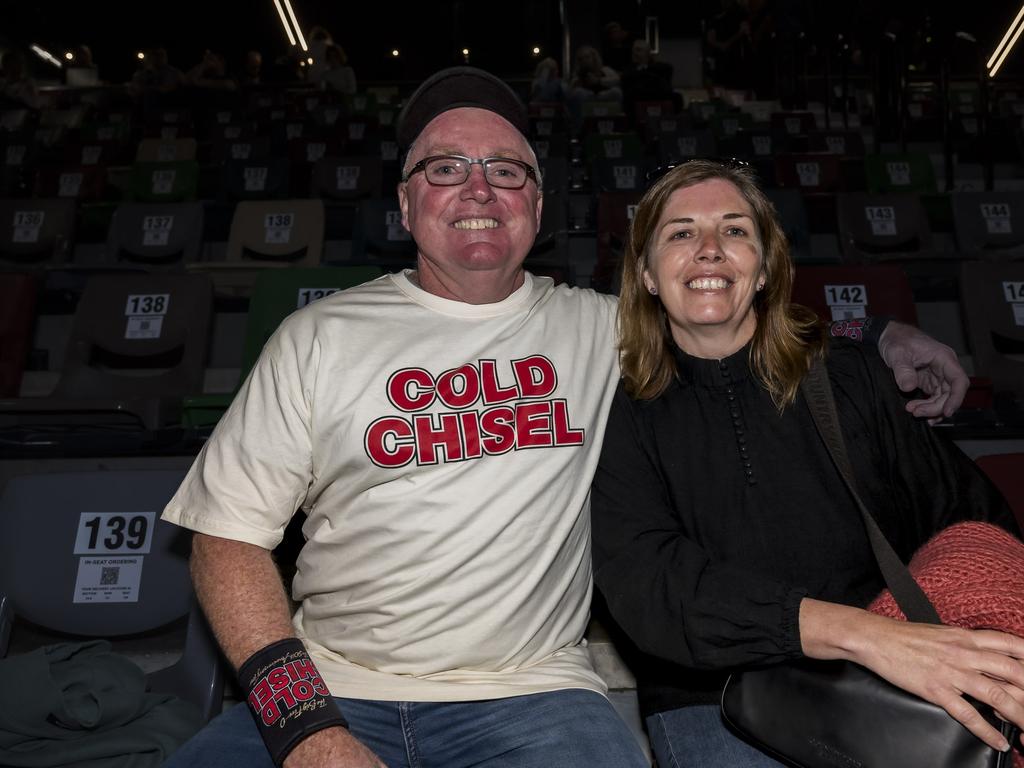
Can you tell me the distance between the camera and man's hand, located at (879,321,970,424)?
4.22 feet

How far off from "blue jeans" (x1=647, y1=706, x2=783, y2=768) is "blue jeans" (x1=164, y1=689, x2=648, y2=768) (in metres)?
0.08

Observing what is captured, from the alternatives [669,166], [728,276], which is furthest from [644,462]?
[669,166]

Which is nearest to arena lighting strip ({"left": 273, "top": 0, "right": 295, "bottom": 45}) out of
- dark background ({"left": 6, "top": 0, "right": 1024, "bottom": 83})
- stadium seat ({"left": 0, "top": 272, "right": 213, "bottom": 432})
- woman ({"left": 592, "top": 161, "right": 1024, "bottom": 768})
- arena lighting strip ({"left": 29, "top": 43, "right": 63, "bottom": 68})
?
dark background ({"left": 6, "top": 0, "right": 1024, "bottom": 83})

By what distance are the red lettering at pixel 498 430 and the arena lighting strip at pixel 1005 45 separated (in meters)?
13.4

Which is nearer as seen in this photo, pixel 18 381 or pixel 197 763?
pixel 197 763

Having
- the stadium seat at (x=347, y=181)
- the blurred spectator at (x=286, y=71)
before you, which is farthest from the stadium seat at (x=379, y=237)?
the blurred spectator at (x=286, y=71)

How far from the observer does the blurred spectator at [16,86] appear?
9.38 metres

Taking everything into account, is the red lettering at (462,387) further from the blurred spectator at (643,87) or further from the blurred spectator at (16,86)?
the blurred spectator at (16,86)

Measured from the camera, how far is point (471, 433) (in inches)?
53.1

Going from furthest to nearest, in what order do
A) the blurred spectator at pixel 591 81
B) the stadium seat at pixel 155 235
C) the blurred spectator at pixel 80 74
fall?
the blurred spectator at pixel 80 74
the blurred spectator at pixel 591 81
the stadium seat at pixel 155 235

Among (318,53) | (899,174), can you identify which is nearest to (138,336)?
(899,174)

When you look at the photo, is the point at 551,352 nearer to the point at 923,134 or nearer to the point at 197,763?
the point at 197,763

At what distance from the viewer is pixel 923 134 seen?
7.85m

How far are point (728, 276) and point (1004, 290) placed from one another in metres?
2.23
